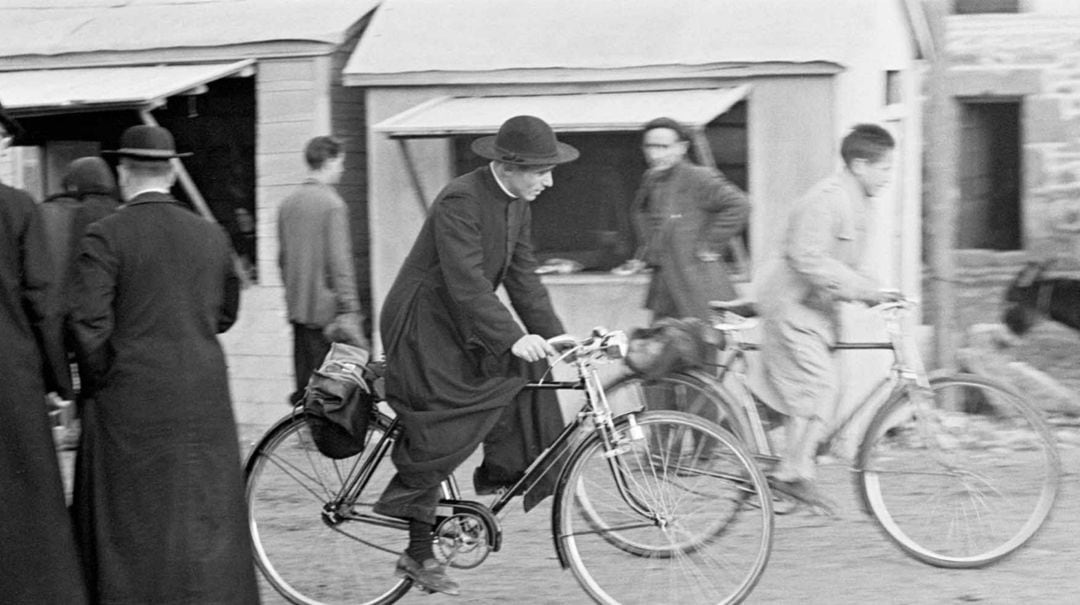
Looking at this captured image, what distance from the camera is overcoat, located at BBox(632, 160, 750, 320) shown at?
795cm

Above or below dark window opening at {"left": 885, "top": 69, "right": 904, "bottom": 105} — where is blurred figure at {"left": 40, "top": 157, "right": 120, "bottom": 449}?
below

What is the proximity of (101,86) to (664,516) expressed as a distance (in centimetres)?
622

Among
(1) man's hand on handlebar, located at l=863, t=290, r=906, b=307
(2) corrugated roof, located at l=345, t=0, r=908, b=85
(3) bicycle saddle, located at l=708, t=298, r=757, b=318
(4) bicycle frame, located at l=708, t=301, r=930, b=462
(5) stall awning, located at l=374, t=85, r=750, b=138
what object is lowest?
(4) bicycle frame, located at l=708, t=301, r=930, b=462

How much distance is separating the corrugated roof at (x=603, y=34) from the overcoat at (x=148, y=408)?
17.4 ft

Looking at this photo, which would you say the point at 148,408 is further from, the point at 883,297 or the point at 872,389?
the point at 872,389

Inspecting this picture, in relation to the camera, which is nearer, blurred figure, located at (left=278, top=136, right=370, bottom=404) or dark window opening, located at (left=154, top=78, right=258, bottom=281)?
blurred figure, located at (left=278, top=136, right=370, bottom=404)

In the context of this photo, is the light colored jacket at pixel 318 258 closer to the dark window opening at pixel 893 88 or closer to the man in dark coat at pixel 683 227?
the man in dark coat at pixel 683 227

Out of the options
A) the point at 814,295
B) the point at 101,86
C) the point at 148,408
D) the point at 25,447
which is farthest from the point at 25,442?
the point at 101,86

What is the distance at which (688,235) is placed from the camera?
797 centimetres

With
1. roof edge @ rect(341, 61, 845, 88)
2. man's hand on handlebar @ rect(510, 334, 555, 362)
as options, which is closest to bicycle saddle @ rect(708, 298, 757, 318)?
man's hand on handlebar @ rect(510, 334, 555, 362)

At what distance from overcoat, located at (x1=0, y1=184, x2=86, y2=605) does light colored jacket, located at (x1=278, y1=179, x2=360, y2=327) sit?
12.6 ft

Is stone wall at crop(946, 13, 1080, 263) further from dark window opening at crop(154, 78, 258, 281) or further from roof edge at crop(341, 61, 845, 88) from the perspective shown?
dark window opening at crop(154, 78, 258, 281)

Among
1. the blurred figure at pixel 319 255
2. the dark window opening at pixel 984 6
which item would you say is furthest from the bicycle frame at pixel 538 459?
the dark window opening at pixel 984 6

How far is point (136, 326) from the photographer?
504 centimetres
